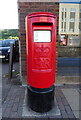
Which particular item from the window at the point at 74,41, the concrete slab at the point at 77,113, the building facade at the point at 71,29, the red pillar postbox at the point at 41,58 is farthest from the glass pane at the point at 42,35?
the window at the point at 74,41

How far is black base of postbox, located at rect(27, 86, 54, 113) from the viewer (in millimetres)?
2619

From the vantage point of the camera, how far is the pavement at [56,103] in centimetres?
262

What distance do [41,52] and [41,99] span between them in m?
0.94

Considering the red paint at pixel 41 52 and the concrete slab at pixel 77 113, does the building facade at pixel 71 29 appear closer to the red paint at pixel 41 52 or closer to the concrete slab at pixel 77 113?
the red paint at pixel 41 52

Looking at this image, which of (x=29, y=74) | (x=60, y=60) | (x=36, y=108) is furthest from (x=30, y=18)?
(x=60, y=60)

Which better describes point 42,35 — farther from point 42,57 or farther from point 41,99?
point 41,99

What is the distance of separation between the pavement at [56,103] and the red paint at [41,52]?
609 millimetres

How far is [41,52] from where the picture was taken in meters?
2.49

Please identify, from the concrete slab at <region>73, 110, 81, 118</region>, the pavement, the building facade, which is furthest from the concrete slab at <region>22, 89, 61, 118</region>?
the building facade

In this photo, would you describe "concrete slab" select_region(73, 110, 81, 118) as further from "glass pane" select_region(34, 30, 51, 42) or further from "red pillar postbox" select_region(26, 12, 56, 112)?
"glass pane" select_region(34, 30, 51, 42)

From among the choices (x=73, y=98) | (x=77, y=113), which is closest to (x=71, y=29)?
(x=73, y=98)

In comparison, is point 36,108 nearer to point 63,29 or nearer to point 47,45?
point 47,45

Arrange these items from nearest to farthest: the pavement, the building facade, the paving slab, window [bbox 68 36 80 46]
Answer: the pavement, the paving slab, the building facade, window [bbox 68 36 80 46]

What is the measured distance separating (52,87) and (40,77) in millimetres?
374
